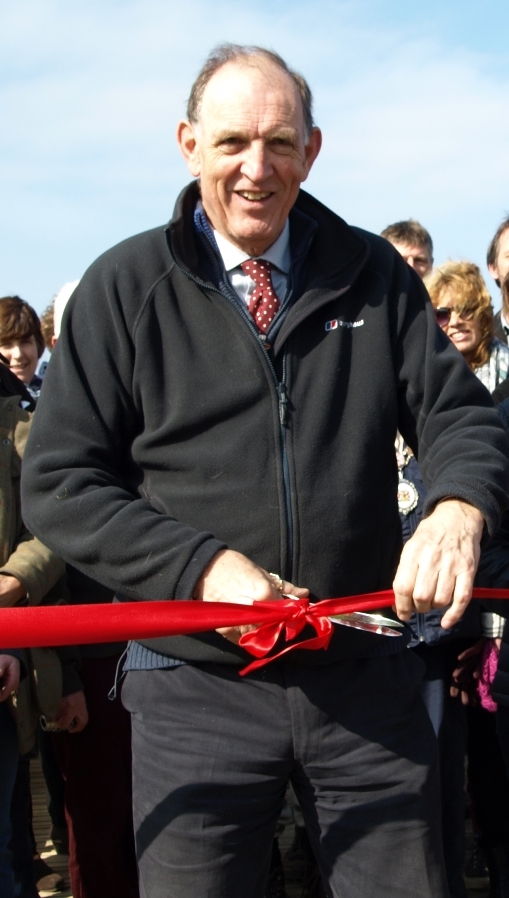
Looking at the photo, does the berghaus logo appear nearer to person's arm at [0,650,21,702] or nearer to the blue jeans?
person's arm at [0,650,21,702]

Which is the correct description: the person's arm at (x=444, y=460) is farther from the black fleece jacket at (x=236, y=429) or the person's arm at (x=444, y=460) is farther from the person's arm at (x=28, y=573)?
the person's arm at (x=28, y=573)

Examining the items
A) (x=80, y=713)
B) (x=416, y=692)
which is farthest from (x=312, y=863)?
(x=416, y=692)

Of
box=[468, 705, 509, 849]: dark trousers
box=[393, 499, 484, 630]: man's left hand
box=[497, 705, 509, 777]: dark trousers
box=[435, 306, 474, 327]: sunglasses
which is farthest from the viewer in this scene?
box=[435, 306, 474, 327]: sunglasses

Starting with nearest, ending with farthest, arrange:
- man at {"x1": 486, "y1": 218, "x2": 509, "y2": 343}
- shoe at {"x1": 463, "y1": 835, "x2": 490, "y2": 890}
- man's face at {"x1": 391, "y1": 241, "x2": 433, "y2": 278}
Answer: shoe at {"x1": 463, "y1": 835, "x2": 490, "y2": 890}
man at {"x1": 486, "y1": 218, "x2": 509, "y2": 343}
man's face at {"x1": 391, "y1": 241, "x2": 433, "y2": 278}

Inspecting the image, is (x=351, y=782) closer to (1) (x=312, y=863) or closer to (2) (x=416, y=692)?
(2) (x=416, y=692)

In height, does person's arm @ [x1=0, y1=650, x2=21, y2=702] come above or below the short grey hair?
below

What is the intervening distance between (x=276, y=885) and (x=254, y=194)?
310 cm

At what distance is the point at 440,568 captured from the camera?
209 centimetres

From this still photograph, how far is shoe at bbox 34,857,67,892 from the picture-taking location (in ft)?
15.6

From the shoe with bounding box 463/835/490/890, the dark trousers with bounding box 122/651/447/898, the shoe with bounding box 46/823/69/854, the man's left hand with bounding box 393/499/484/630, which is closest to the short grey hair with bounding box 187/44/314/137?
the man's left hand with bounding box 393/499/484/630

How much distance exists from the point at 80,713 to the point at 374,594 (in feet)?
6.34

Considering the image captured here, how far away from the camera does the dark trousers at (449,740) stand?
386 centimetres

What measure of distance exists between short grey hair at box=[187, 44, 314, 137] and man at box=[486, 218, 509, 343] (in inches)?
102

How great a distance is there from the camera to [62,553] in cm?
230
